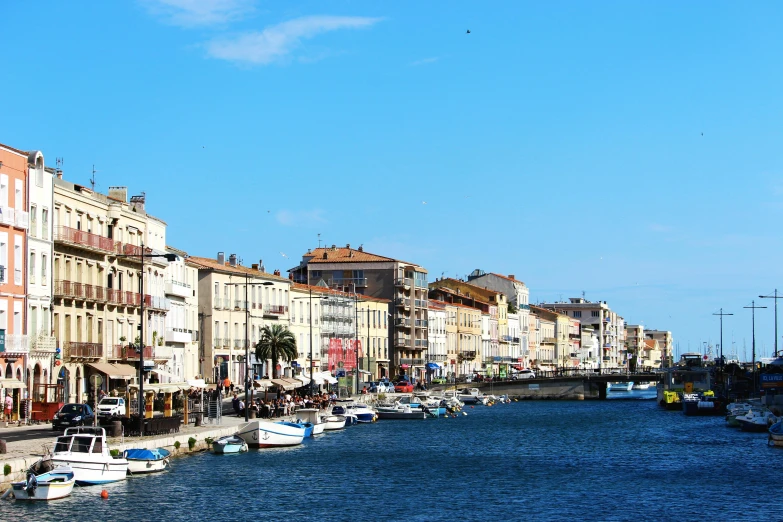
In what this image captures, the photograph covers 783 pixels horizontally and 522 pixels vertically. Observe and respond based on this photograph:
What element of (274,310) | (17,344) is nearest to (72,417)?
(17,344)

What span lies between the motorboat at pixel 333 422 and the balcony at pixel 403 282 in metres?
60.5

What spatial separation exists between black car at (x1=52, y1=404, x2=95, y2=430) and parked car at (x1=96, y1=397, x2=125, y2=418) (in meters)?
5.30

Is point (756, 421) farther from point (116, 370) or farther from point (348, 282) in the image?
point (348, 282)

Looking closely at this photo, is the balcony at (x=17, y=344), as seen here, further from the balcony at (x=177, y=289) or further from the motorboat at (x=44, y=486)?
the balcony at (x=177, y=289)

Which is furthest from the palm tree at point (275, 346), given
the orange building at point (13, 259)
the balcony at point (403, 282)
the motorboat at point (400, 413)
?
the orange building at point (13, 259)

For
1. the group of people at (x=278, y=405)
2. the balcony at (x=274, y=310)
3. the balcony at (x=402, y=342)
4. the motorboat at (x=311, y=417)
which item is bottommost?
the motorboat at (x=311, y=417)

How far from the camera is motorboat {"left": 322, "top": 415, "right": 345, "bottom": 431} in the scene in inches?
3236

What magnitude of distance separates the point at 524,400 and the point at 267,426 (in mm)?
90457

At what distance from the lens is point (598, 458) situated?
2454 inches

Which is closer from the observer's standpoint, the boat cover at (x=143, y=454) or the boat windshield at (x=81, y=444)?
the boat windshield at (x=81, y=444)

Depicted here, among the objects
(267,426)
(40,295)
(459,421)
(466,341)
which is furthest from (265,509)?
(466,341)

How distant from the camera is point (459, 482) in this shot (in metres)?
50.5

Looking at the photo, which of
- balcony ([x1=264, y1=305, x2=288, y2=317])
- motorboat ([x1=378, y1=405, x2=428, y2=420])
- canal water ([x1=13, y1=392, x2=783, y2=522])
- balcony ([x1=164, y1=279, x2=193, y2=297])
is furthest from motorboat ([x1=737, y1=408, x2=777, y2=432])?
balcony ([x1=264, y1=305, x2=288, y2=317])

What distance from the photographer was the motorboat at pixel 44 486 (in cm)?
3878
